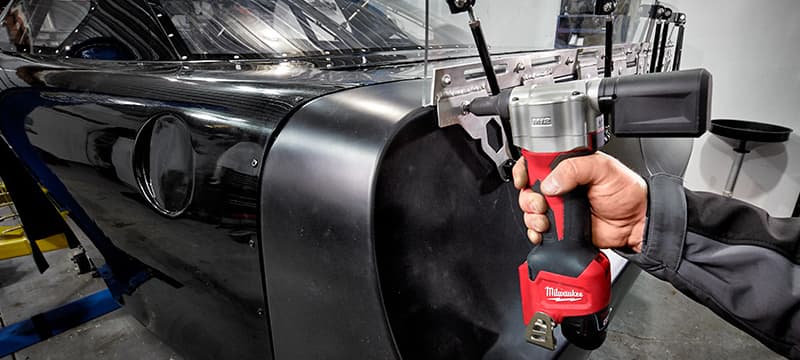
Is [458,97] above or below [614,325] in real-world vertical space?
above

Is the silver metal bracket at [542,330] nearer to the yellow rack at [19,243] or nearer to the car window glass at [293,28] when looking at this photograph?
the car window glass at [293,28]

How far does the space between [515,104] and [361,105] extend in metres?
0.23

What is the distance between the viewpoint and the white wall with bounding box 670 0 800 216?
273cm

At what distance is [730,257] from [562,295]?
304 mm

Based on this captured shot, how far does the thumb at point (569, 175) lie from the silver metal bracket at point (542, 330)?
0.21 m

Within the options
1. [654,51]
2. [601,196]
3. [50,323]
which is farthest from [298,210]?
[654,51]

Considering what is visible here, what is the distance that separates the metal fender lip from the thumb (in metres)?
0.15

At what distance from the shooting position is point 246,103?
686 millimetres

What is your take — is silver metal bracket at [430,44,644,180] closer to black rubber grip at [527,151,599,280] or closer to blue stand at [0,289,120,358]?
black rubber grip at [527,151,599,280]

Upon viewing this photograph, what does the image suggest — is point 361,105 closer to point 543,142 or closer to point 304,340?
point 543,142

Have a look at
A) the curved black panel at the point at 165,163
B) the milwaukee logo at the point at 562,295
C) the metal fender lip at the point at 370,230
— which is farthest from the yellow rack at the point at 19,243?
the milwaukee logo at the point at 562,295

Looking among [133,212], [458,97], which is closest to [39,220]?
[133,212]

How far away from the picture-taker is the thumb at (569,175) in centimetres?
60

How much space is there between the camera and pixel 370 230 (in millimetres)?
531
